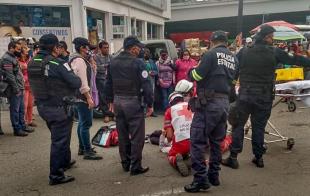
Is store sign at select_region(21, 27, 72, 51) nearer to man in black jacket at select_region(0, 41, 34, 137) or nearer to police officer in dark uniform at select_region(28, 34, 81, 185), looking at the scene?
man in black jacket at select_region(0, 41, 34, 137)

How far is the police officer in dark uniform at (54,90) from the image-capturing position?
14.7 feet

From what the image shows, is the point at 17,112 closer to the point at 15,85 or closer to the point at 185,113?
the point at 15,85

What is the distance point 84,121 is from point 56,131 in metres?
0.92

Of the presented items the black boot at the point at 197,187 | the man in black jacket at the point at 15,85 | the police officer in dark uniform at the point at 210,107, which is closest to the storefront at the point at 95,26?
the man in black jacket at the point at 15,85

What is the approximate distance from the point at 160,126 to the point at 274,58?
11.8ft

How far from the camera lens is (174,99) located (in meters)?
5.40

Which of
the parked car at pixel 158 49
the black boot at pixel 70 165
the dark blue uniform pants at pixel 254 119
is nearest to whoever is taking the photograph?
the dark blue uniform pants at pixel 254 119

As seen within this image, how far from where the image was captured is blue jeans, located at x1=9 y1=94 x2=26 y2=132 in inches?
285

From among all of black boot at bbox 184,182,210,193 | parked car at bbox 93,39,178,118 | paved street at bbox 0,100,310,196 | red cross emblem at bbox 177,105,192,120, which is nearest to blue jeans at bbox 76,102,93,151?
paved street at bbox 0,100,310,196

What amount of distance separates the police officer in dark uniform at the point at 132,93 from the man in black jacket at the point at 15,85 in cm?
295

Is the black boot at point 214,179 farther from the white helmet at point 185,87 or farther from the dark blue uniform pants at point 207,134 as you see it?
the white helmet at point 185,87

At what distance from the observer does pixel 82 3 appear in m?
13.2

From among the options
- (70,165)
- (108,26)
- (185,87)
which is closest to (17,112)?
(70,165)

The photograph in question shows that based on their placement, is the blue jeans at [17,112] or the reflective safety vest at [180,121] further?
the blue jeans at [17,112]
